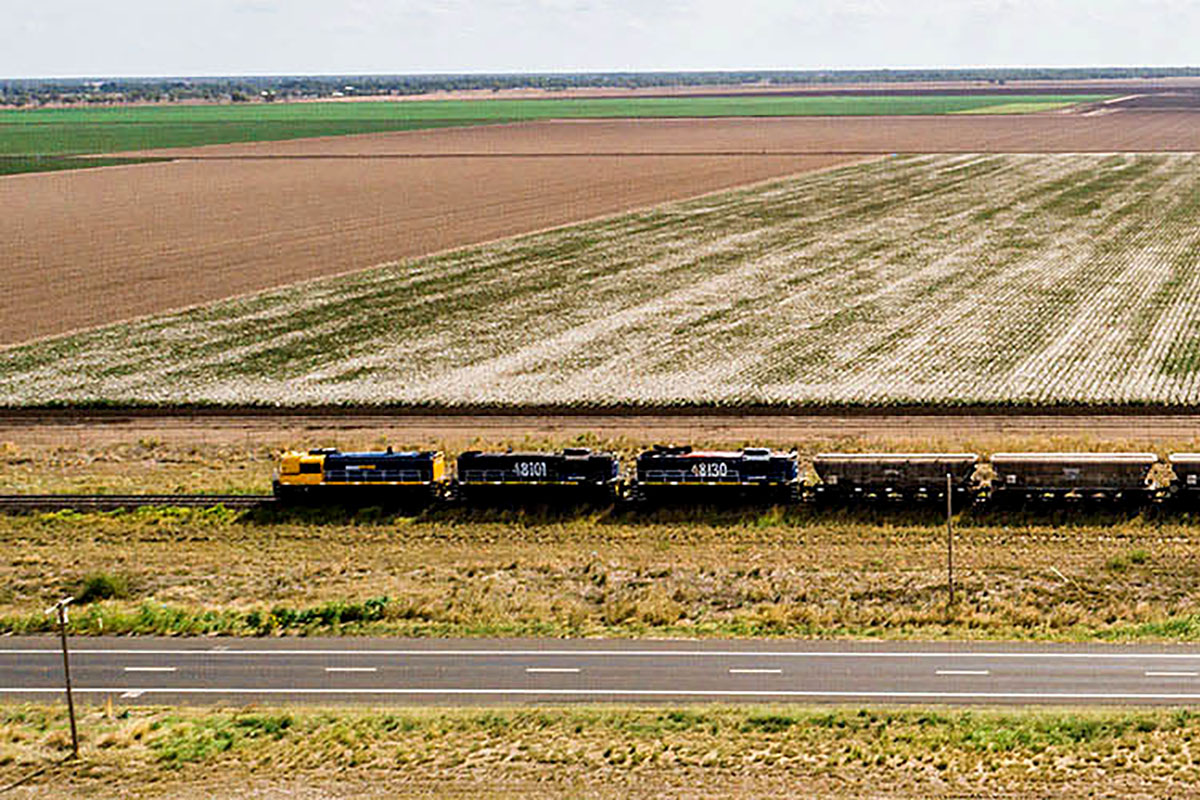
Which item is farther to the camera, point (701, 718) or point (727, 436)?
point (727, 436)

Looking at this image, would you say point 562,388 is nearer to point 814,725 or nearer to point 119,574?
point 119,574

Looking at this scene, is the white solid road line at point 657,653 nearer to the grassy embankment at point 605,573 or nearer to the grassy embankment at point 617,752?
the grassy embankment at point 605,573

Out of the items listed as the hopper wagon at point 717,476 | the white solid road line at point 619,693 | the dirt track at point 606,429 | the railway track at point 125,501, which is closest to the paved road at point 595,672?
the white solid road line at point 619,693

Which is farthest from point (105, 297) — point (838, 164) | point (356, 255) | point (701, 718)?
point (838, 164)

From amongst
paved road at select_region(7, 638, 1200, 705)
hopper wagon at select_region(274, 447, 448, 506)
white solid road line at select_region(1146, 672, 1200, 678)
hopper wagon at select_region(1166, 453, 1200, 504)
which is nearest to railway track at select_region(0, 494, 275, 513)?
hopper wagon at select_region(274, 447, 448, 506)

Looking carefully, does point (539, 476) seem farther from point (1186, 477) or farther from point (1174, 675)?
point (1174, 675)

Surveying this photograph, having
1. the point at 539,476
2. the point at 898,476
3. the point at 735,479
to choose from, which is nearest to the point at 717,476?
the point at 735,479

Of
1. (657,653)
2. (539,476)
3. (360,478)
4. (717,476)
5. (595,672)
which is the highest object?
(360,478)

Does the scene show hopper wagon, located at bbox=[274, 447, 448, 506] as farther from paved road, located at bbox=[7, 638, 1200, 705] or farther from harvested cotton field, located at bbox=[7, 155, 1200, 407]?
harvested cotton field, located at bbox=[7, 155, 1200, 407]
